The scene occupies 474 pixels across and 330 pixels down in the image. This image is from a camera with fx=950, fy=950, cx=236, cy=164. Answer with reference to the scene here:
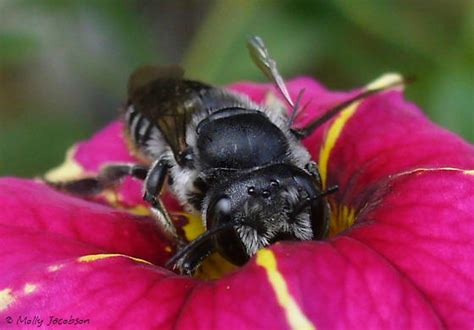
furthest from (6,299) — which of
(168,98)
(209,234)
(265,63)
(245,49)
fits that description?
(245,49)

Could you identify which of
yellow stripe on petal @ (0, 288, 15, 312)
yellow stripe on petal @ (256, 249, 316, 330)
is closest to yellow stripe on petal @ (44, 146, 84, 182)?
yellow stripe on petal @ (0, 288, 15, 312)

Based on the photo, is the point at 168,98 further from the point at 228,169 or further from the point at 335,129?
the point at 335,129

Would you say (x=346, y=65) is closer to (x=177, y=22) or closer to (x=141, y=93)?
(x=177, y=22)

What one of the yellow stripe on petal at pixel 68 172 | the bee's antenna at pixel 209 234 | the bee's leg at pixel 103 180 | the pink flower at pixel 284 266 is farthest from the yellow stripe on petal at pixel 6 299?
the yellow stripe on petal at pixel 68 172

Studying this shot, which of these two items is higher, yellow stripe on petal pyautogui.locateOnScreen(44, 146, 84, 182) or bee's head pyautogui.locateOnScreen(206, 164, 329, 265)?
bee's head pyautogui.locateOnScreen(206, 164, 329, 265)

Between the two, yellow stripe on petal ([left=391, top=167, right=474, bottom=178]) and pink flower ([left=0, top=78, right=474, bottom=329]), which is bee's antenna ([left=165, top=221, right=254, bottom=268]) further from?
yellow stripe on petal ([left=391, top=167, right=474, bottom=178])

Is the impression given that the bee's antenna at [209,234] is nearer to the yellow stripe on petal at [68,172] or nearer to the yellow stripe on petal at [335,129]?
the yellow stripe on petal at [335,129]
